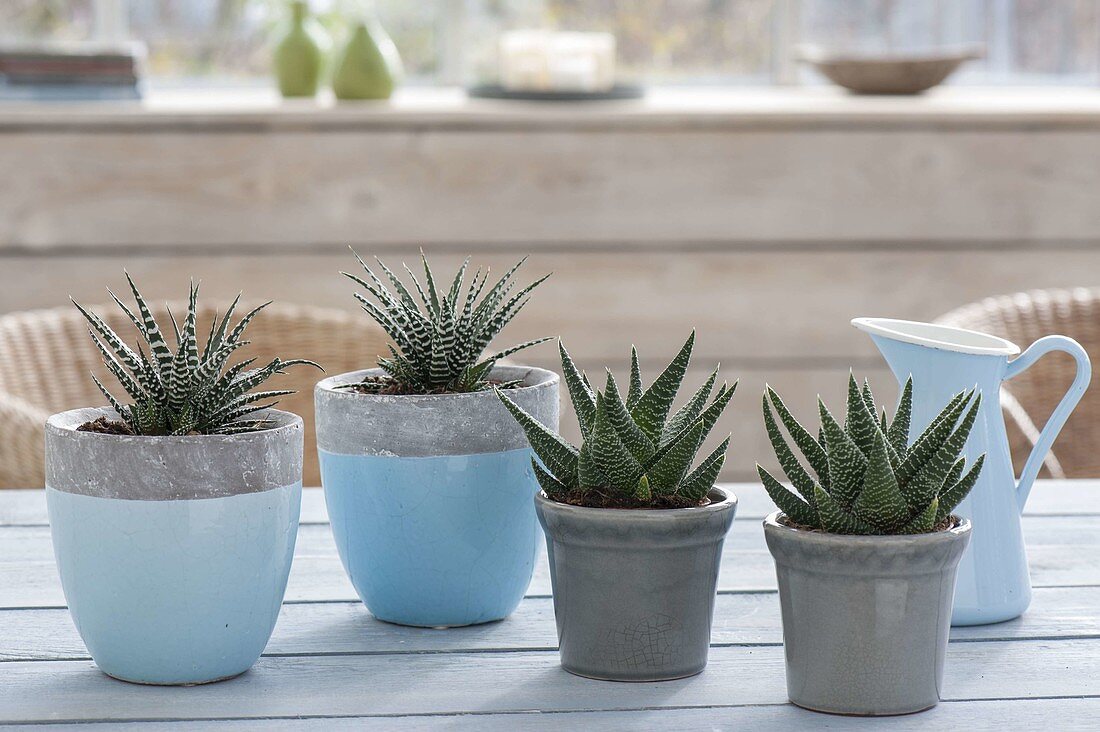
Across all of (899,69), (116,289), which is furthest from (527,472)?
(899,69)

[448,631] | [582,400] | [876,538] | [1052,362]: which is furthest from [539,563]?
[1052,362]

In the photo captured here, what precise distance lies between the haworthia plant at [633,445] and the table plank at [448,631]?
0.12m

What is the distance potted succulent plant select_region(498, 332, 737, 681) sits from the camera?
28.5 inches

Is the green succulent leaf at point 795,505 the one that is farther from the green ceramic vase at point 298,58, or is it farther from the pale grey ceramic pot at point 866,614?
the green ceramic vase at point 298,58

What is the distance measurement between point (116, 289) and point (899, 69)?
5.01ft

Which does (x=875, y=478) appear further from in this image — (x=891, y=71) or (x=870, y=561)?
(x=891, y=71)

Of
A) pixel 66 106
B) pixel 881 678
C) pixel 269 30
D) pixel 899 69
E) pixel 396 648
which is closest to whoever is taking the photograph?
pixel 881 678

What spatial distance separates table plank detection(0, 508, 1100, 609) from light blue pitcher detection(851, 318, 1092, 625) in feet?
0.38

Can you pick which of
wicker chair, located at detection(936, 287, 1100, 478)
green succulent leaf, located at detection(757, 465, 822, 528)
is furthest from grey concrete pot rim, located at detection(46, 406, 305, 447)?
wicker chair, located at detection(936, 287, 1100, 478)

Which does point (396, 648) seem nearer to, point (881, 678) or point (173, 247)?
point (881, 678)

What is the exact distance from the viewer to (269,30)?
110 inches

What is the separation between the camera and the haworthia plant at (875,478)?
68 centimetres

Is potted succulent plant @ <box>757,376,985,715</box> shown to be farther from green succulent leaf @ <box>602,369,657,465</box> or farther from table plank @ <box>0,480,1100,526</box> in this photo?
table plank @ <box>0,480,1100,526</box>

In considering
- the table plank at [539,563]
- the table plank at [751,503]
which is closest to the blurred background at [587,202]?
the table plank at [751,503]
